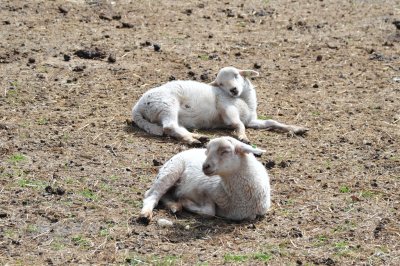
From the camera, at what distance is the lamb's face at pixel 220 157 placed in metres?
7.09

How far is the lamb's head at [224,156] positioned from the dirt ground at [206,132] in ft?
1.50

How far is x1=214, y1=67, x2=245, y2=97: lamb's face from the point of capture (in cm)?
1019

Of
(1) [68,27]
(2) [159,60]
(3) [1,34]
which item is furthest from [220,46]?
(3) [1,34]

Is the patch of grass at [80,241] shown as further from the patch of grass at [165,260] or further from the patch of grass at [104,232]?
the patch of grass at [165,260]

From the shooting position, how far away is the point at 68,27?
13297 millimetres

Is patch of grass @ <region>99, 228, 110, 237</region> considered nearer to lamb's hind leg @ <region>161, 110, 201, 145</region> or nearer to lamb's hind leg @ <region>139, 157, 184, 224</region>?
lamb's hind leg @ <region>139, 157, 184, 224</region>

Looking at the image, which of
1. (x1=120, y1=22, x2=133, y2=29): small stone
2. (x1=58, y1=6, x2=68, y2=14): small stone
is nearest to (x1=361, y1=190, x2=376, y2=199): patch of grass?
(x1=120, y1=22, x2=133, y2=29): small stone

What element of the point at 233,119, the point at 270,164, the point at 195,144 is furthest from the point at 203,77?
the point at 270,164

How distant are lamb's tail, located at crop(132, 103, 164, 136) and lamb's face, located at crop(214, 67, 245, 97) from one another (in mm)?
1100

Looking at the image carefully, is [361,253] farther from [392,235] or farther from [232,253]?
[232,253]

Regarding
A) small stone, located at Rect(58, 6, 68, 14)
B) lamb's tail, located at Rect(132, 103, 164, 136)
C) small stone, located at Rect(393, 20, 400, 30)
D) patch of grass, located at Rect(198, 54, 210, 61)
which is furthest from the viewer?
small stone, located at Rect(393, 20, 400, 30)

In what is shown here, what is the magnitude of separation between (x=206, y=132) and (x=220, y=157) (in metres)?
2.84

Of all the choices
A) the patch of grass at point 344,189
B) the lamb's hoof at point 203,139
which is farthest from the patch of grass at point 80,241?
the lamb's hoof at point 203,139

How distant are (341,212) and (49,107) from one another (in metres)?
4.12
